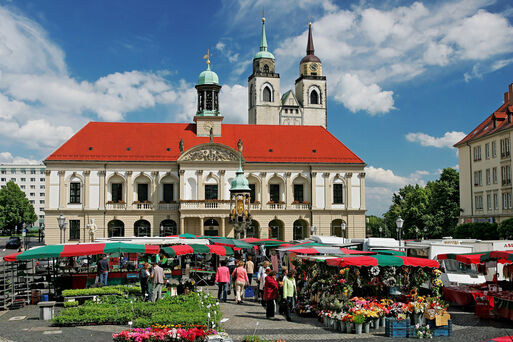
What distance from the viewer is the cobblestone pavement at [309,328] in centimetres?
1666

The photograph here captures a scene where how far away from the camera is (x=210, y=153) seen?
2313 inches

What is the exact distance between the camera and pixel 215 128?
6234 cm

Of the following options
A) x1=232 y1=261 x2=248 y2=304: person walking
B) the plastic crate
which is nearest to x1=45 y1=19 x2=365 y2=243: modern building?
x1=232 y1=261 x2=248 y2=304: person walking

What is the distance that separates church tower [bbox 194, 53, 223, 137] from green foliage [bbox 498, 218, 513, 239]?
95.0 feet

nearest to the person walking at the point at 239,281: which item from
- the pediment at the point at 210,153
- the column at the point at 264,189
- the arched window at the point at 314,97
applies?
the pediment at the point at 210,153

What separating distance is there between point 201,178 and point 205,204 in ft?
9.35

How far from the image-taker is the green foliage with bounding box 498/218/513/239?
46375mm

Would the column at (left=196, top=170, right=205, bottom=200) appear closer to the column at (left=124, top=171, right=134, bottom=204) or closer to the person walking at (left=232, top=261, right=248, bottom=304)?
the column at (left=124, top=171, right=134, bottom=204)

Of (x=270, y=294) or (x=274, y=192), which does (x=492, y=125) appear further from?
(x=270, y=294)

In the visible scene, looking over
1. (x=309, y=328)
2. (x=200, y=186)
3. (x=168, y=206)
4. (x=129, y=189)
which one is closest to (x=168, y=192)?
(x=168, y=206)

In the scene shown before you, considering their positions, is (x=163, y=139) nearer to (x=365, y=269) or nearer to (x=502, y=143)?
(x=502, y=143)

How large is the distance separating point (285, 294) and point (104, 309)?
582 centimetres

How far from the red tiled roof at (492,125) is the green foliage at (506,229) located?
365 inches

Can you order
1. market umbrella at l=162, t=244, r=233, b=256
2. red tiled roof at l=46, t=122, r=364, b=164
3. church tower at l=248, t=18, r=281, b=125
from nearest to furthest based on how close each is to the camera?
1. market umbrella at l=162, t=244, r=233, b=256
2. red tiled roof at l=46, t=122, r=364, b=164
3. church tower at l=248, t=18, r=281, b=125
